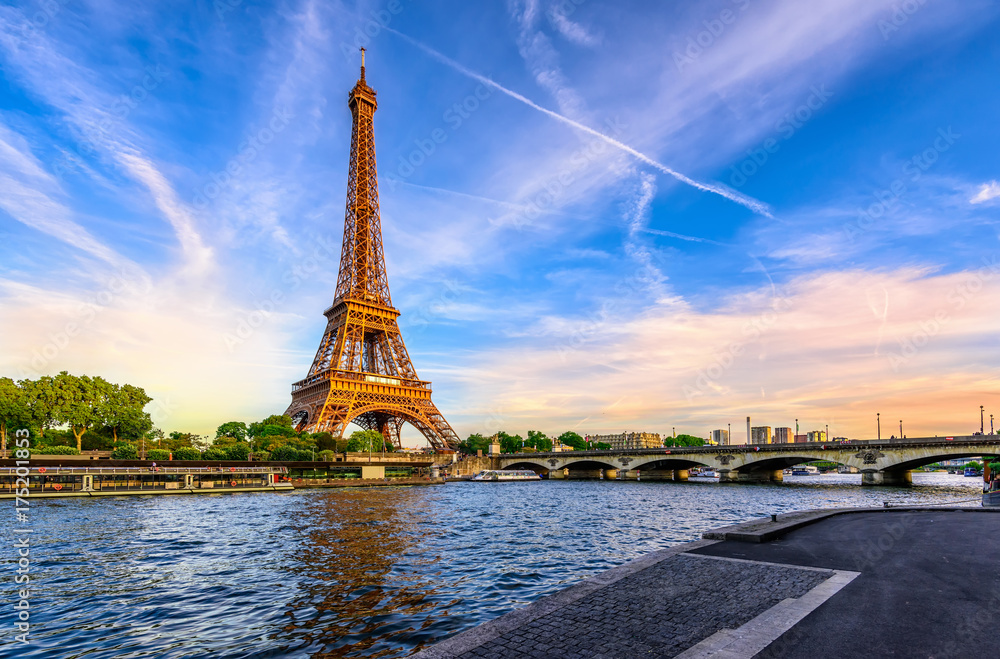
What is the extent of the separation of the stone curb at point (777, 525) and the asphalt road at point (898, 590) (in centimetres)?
38

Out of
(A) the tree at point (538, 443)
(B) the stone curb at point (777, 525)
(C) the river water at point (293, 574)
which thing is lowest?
(A) the tree at point (538, 443)

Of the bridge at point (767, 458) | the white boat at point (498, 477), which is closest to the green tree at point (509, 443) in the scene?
the bridge at point (767, 458)

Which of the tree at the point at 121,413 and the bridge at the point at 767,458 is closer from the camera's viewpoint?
the bridge at the point at 767,458

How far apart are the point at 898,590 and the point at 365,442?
117107 millimetres

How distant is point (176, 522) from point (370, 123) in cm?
10478

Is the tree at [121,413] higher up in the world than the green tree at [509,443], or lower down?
higher up

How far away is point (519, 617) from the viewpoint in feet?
32.9

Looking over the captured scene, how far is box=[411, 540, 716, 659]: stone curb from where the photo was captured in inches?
333

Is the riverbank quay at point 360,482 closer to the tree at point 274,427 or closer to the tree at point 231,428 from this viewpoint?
the tree at point 274,427

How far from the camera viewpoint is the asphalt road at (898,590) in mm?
8094

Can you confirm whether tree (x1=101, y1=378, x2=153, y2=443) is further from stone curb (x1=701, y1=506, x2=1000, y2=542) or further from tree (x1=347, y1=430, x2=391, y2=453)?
stone curb (x1=701, y1=506, x2=1000, y2=542)

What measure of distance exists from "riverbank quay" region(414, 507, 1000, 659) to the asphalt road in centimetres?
3

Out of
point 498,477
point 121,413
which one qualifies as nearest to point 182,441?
point 121,413

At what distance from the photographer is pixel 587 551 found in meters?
23.9
